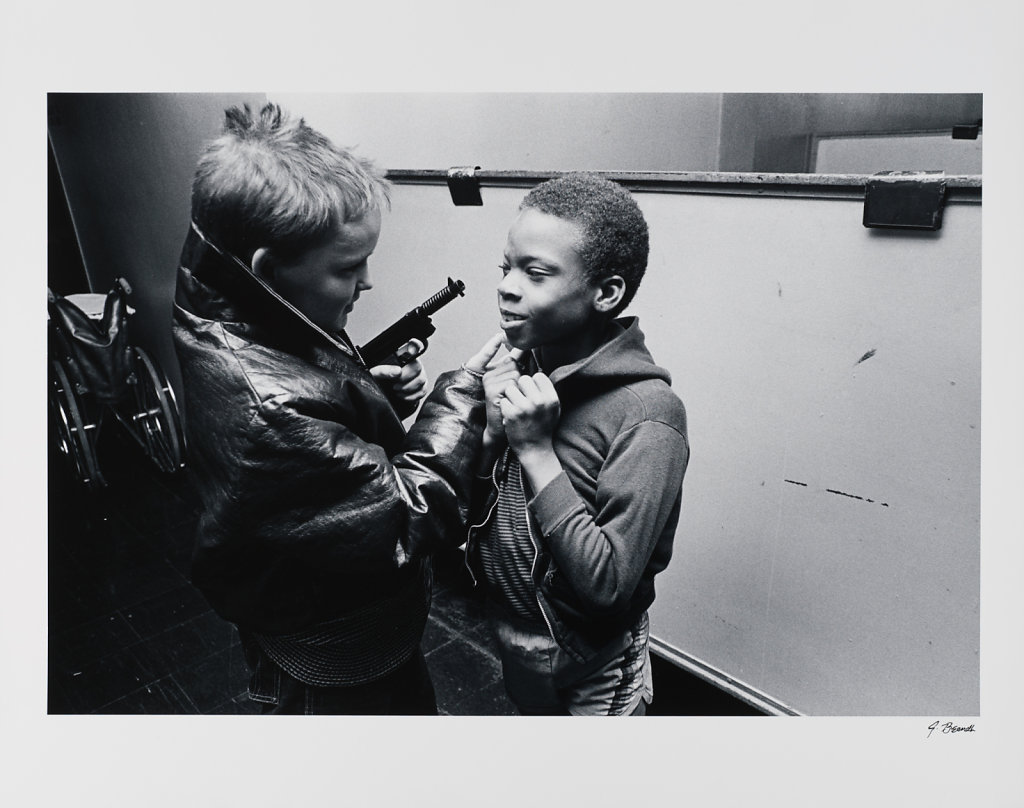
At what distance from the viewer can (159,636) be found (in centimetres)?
222

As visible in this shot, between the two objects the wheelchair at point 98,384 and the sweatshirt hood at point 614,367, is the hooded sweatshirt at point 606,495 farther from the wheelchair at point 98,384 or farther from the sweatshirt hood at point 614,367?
the wheelchair at point 98,384

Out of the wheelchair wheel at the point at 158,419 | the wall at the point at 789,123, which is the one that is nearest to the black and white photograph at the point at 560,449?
the wall at the point at 789,123

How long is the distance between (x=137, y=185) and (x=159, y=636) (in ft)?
6.30

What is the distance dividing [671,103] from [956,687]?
6.06 feet

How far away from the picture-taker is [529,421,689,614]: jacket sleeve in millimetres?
915

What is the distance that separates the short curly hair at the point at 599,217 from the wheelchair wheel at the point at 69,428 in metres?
2.52

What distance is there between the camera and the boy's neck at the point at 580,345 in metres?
1.05

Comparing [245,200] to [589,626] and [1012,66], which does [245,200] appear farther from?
[1012,66]

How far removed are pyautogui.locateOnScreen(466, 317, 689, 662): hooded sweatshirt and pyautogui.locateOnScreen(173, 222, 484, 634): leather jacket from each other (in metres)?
0.12

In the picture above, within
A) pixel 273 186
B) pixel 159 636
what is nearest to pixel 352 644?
pixel 273 186

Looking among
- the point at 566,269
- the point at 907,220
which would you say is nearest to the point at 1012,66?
the point at 907,220
